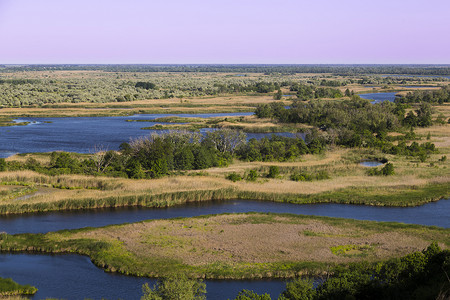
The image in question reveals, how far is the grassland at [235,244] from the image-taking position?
27.0 m

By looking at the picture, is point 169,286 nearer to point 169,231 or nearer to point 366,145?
point 169,231

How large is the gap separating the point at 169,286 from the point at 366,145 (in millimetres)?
48998

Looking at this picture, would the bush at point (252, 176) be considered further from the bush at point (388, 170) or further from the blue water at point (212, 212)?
the bush at point (388, 170)

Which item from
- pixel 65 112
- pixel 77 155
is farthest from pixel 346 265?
pixel 65 112

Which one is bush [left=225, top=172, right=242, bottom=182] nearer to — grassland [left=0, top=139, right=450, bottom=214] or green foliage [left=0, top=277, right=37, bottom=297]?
grassland [left=0, top=139, right=450, bottom=214]

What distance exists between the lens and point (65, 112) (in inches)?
3915

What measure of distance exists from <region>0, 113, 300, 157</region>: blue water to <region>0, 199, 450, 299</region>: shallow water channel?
2321cm

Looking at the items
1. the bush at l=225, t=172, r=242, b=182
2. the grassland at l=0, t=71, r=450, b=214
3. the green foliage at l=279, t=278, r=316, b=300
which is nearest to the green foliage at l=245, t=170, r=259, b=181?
the grassland at l=0, t=71, r=450, b=214

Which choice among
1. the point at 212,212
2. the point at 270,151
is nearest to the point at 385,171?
the point at 270,151

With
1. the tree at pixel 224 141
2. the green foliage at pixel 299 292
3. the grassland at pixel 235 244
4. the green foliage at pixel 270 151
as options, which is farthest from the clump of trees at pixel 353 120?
the green foliage at pixel 299 292

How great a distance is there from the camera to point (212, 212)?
3828 centimetres

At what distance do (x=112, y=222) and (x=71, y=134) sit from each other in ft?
136

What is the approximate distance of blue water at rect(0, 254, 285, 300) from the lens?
24.3m

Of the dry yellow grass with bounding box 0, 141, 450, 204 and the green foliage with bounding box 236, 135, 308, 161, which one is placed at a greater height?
the green foliage with bounding box 236, 135, 308, 161
